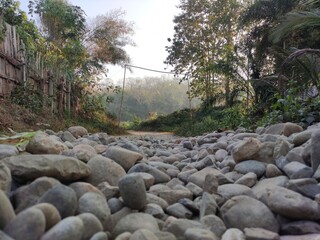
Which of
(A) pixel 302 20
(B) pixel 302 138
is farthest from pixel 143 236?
(A) pixel 302 20

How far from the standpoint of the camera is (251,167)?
2.02 meters

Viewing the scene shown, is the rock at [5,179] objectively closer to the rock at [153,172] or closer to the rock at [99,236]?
the rock at [99,236]

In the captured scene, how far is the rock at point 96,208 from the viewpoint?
122 cm

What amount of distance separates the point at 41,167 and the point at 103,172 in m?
0.35

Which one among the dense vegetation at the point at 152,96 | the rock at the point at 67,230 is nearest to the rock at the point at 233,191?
the rock at the point at 67,230

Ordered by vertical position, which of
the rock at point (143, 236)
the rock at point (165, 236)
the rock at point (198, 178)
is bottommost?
the rock at point (198, 178)

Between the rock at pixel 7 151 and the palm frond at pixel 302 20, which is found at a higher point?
the palm frond at pixel 302 20

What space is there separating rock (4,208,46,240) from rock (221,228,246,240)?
610 millimetres

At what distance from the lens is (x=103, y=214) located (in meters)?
1.24

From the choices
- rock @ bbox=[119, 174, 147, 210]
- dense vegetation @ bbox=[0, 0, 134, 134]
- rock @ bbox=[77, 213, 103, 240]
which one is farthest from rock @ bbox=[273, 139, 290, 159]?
dense vegetation @ bbox=[0, 0, 134, 134]

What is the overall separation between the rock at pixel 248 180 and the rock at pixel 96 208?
85cm

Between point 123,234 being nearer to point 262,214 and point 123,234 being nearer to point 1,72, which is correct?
point 262,214

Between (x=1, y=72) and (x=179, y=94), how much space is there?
16786 mm

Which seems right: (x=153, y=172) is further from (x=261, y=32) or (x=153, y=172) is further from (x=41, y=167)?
(x=261, y=32)
